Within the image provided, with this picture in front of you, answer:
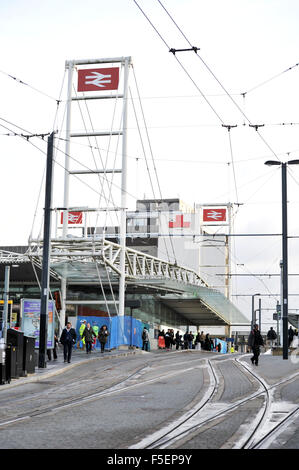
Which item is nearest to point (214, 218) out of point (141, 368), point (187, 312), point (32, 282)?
point (187, 312)

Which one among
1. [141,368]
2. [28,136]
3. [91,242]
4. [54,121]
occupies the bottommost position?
[141,368]

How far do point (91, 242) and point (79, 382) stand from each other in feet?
54.9

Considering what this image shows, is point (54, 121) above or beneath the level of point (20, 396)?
above

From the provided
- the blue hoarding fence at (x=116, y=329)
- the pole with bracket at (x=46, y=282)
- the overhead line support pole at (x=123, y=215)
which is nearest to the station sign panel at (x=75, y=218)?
the overhead line support pole at (x=123, y=215)

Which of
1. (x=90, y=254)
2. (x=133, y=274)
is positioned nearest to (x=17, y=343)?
(x=90, y=254)

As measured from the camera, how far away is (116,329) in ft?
130

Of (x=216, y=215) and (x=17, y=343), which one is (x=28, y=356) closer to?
(x=17, y=343)

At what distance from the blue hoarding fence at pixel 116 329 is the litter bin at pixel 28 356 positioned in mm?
14570

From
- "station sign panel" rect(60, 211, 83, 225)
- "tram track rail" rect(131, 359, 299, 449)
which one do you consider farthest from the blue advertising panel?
"station sign panel" rect(60, 211, 83, 225)

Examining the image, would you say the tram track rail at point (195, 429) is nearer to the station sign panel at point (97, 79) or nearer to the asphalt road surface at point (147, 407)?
the asphalt road surface at point (147, 407)

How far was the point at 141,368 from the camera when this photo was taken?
2708 centimetres

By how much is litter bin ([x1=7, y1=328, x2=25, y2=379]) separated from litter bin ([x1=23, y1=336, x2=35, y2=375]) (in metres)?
0.26

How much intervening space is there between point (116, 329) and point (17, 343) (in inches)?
709
